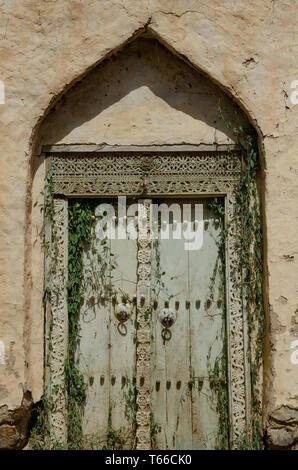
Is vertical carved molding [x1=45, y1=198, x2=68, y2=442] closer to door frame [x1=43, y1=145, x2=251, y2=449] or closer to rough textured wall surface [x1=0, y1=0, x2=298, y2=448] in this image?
door frame [x1=43, y1=145, x2=251, y2=449]

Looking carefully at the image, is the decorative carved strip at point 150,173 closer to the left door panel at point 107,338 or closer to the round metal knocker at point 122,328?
the left door panel at point 107,338

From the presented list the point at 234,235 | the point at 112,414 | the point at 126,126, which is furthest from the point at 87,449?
the point at 126,126

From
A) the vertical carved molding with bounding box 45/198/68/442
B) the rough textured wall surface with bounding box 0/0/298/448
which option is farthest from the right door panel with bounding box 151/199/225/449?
the vertical carved molding with bounding box 45/198/68/442

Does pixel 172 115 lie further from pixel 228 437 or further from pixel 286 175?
pixel 228 437

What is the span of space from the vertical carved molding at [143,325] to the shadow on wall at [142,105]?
53cm

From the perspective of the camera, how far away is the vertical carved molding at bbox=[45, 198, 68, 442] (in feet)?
12.3

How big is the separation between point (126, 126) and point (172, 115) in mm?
330

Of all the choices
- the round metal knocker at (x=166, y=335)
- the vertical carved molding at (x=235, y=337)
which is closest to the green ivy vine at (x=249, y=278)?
the vertical carved molding at (x=235, y=337)

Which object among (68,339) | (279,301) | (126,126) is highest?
(126,126)

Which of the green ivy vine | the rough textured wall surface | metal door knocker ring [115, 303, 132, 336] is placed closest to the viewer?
the rough textured wall surface

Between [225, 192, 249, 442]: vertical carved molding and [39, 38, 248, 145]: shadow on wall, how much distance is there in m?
0.57

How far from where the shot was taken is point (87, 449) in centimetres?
378

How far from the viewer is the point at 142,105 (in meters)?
A: 3.82

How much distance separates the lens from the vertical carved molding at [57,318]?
12.3 feet
